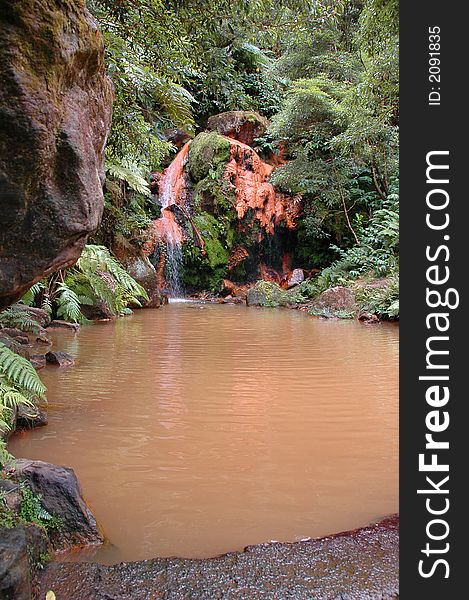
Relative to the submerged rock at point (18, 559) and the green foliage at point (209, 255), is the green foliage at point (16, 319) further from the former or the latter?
the green foliage at point (209, 255)

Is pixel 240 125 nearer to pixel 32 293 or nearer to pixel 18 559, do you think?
pixel 32 293

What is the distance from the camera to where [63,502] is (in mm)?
Answer: 1963

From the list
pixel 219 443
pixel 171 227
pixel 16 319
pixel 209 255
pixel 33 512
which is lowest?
pixel 219 443

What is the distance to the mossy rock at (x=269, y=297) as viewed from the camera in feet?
44.8

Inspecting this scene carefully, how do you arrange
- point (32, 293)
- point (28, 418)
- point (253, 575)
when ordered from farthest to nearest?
point (32, 293)
point (28, 418)
point (253, 575)

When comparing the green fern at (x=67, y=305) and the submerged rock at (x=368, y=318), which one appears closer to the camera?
the green fern at (x=67, y=305)

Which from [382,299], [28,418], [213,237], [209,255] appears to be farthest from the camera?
[213,237]

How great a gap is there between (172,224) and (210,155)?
9.76 feet

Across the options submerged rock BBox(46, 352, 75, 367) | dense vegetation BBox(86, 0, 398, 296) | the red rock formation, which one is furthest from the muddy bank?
the red rock formation

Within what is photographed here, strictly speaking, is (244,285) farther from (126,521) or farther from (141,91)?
(126,521)

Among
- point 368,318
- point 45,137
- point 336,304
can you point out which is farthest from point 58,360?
point 336,304

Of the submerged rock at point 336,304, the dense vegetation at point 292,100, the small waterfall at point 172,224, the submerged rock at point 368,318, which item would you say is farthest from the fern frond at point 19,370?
the small waterfall at point 172,224

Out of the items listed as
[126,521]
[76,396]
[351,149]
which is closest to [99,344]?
[76,396]

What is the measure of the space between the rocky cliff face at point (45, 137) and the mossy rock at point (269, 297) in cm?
1162
